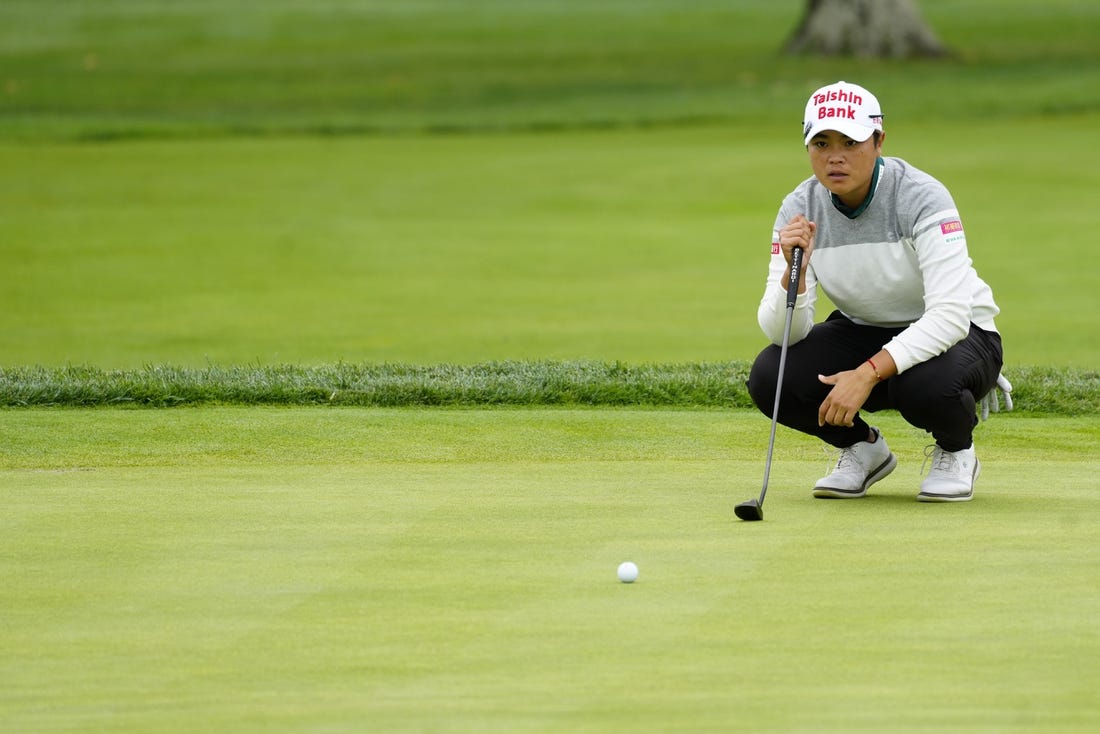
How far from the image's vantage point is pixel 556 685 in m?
3.14

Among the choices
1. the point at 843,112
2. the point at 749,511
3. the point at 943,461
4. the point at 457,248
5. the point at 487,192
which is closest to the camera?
the point at 749,511

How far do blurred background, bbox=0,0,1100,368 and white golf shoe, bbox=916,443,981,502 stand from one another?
4.06 metres

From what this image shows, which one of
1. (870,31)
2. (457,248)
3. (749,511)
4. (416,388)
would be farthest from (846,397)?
(870,31)

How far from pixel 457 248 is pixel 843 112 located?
7.93 meters

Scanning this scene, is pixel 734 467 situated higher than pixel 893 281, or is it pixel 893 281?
pixel 893 281

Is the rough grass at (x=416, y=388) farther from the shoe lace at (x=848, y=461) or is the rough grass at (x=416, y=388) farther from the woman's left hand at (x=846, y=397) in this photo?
the woman's left hand at (x=846, y=397)

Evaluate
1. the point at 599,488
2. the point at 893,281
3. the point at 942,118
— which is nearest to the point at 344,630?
the point at 599,488

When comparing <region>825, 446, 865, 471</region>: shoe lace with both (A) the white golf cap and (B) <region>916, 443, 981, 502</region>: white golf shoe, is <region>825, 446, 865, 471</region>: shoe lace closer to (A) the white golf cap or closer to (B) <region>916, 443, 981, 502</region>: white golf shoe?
(B) <region>916, 443, 981, 502</region>: white golf shoe

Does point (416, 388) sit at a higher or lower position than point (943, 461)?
lower

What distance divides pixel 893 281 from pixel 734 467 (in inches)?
32.1

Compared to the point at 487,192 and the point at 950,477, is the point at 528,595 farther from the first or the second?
the point at 487,192

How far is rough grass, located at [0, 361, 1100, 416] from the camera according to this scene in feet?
23.9

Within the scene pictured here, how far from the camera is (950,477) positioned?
17.0 feet

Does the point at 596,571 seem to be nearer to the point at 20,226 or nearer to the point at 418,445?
the point at 418,445
